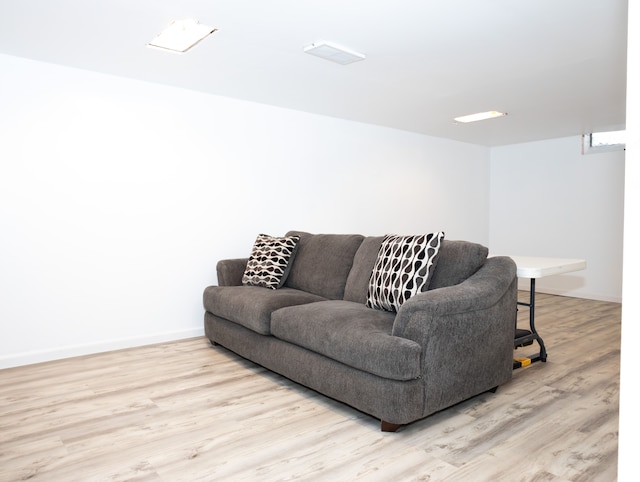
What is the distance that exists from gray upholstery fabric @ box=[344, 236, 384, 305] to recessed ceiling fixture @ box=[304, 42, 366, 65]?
1.35 meters

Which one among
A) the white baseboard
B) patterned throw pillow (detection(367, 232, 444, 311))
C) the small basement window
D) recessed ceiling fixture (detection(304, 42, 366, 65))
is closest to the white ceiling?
recessed ceiling fixture (detection(304, 42, 366, 65))

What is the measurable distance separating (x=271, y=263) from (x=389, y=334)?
1.73 metres

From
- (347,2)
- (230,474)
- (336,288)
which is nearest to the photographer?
(230,474)

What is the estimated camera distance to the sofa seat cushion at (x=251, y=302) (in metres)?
3.16

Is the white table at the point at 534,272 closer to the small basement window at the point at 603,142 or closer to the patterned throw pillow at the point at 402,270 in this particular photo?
the patterned throw pillow at the point at 402,270

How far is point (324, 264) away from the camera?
3756 millimetres

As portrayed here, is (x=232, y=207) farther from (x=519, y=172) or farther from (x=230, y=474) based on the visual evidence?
(x=519, y=172)

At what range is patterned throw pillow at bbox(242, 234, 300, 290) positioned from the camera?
12.7ft

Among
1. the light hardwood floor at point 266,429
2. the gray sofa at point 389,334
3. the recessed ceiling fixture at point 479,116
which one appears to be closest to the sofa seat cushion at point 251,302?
the gray sofa at point 389,334

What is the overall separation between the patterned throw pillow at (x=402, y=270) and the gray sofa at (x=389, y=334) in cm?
9

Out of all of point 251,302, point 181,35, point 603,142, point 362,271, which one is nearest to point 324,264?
point 362,271

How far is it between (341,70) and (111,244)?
2.40m

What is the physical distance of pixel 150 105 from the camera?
4031 millimetres

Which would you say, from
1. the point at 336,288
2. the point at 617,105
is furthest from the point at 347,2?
the point at 617,105
